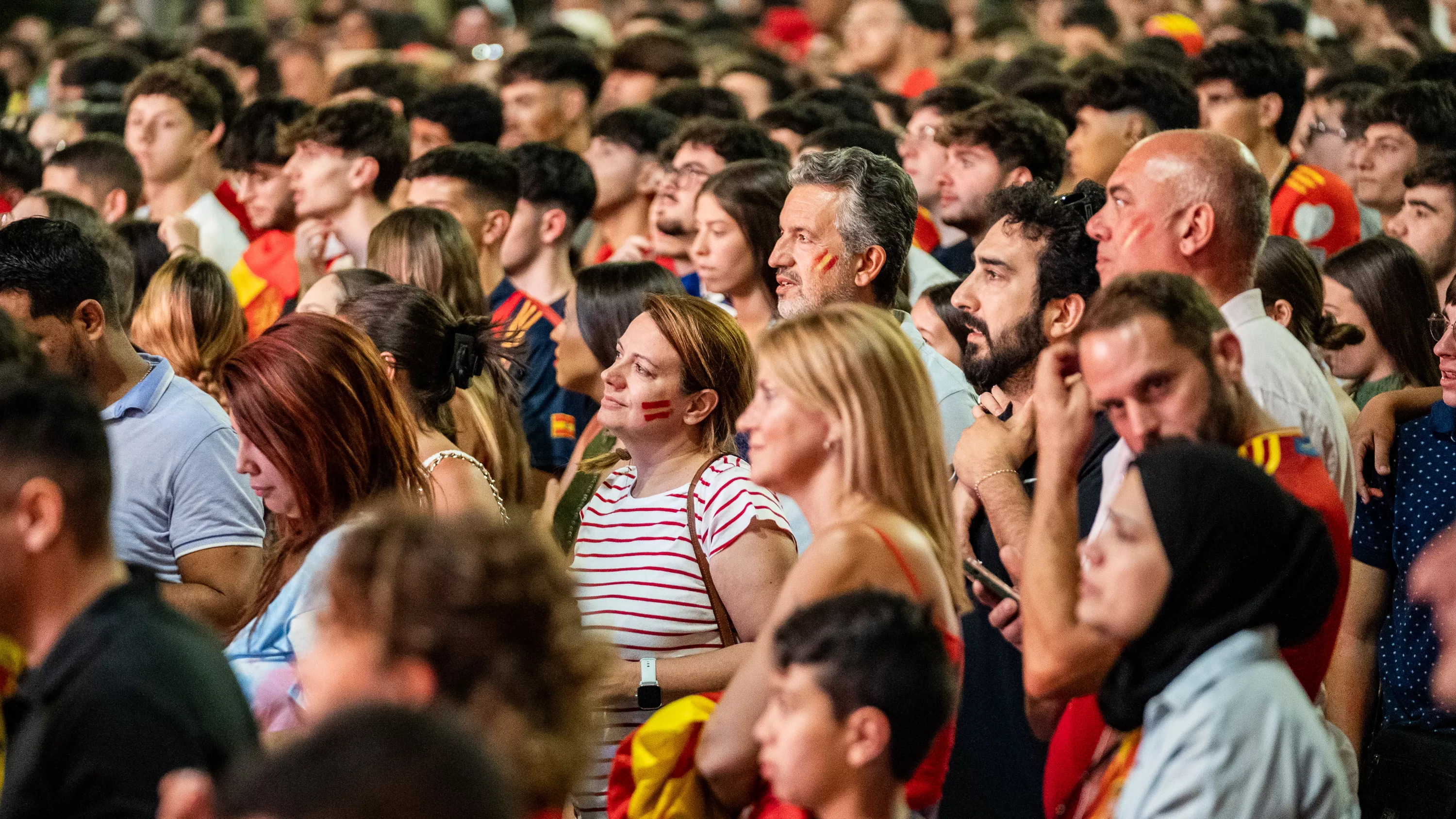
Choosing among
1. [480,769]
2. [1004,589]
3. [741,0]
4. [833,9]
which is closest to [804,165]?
[1004,589]

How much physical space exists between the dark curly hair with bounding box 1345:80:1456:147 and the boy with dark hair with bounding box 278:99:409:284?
13.8ft

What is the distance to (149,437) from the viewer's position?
3.88m

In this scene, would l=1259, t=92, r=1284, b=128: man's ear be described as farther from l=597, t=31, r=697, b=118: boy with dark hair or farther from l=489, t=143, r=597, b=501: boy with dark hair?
l=597, t=31, r=697, b=118: boy with dark hair

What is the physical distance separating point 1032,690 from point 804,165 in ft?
6.82

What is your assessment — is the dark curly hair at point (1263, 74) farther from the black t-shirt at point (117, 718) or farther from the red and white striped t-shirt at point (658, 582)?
the black t-shirt at point (117, 718)

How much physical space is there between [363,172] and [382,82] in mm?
3423

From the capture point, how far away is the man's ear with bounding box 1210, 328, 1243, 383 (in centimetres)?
267

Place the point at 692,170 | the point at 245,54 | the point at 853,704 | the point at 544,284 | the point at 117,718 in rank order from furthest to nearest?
1. the point at 245,54
2. the point at 544,284
3. the point at 692,170
4. the point at 853,704
5. the point at 117,718

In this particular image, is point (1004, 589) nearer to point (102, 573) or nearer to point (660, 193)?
point (102, 573)

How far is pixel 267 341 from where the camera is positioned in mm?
3281

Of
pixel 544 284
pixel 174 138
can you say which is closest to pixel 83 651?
pixel 544 284

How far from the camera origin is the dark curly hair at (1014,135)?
242 inches

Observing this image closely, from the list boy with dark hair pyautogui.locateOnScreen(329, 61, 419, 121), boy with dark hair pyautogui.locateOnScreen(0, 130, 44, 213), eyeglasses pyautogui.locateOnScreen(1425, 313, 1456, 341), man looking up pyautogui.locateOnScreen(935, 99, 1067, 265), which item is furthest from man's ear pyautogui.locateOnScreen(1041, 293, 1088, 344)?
boy with dark hair pyautogui.locateOnScreen(329, 61, 419, 121)

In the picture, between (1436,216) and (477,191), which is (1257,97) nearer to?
(1436,216)
